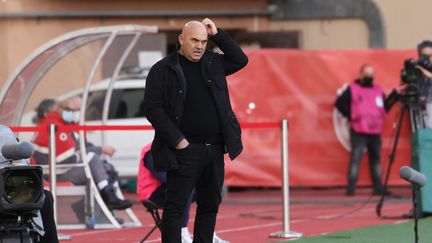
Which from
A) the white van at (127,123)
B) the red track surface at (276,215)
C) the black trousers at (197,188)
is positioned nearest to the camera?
the black trousers at (197,188)

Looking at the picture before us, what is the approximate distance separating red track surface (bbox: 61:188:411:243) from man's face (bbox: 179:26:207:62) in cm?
353

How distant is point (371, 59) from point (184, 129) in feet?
32.7

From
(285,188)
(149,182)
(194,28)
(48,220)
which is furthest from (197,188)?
(285,188)

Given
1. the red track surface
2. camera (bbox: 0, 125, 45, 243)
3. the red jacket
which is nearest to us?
camera (bbox: 0, 125, 45, 243)

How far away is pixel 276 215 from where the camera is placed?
Answer: 55.7ft

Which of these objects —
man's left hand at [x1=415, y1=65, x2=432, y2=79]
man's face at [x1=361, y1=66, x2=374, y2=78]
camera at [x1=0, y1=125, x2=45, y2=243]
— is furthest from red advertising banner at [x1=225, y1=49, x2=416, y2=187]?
camera at [x1=0, y1=125, x2=45, y2=243]

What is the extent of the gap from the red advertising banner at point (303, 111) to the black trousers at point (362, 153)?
5.8 inches

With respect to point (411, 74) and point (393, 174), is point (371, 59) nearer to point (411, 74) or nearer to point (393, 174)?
point (393, 174)

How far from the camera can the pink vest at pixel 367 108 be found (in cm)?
1934

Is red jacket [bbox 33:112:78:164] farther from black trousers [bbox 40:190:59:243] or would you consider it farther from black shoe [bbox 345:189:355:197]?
black trousers [bbox 40:190:59:243]

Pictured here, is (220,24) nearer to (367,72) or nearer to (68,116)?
(367,72)

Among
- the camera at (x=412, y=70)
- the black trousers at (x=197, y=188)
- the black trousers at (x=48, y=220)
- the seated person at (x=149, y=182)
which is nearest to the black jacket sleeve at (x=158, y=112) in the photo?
the black trousers at (x=197, y=188)

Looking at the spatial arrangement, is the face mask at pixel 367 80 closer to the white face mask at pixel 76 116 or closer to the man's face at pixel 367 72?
the man's face at pixel 367 72

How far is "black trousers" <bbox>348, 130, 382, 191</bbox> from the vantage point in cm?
1939
